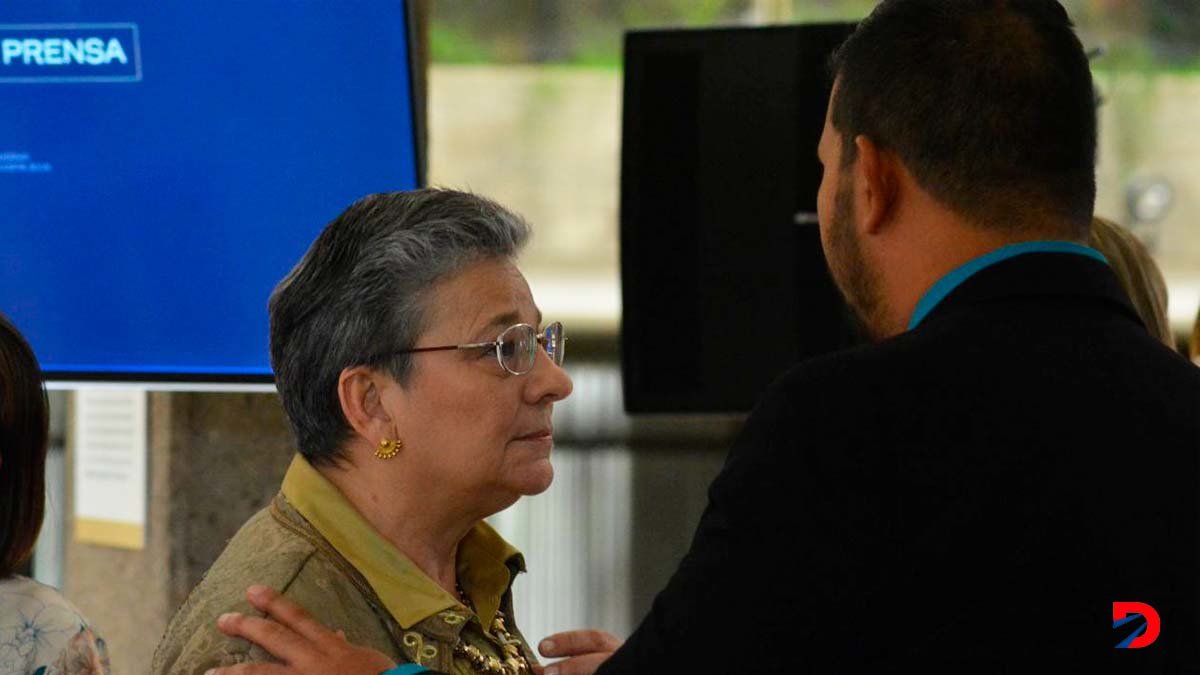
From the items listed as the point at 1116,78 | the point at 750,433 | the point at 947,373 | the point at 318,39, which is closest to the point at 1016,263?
the point at 947,373

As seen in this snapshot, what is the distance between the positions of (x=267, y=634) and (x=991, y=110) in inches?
36.5

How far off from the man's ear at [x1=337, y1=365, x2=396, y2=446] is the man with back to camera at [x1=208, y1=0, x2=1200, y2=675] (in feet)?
1.88

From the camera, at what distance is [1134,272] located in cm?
231

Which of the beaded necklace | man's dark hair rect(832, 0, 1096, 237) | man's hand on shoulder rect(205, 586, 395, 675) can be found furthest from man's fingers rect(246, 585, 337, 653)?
man's dark hair rect(832, 0, 1096, 237)

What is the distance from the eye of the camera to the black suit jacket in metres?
1.38

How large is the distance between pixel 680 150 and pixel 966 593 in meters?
2.11

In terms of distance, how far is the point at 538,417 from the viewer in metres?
2.06

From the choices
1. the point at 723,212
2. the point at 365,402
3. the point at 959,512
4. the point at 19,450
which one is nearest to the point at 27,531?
the point at 19,450

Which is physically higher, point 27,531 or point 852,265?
point 852,265

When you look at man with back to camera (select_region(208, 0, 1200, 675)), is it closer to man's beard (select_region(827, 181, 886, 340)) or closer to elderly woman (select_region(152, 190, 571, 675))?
man's beard (select_region(827, 181, 886, 340))

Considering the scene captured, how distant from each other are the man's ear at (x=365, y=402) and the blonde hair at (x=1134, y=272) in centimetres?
103

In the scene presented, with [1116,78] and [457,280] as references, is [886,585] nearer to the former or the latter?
[457,280]

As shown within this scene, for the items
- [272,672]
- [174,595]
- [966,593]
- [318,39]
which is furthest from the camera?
[174,595]

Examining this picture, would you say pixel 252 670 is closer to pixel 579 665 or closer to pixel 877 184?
pixel 579 665
